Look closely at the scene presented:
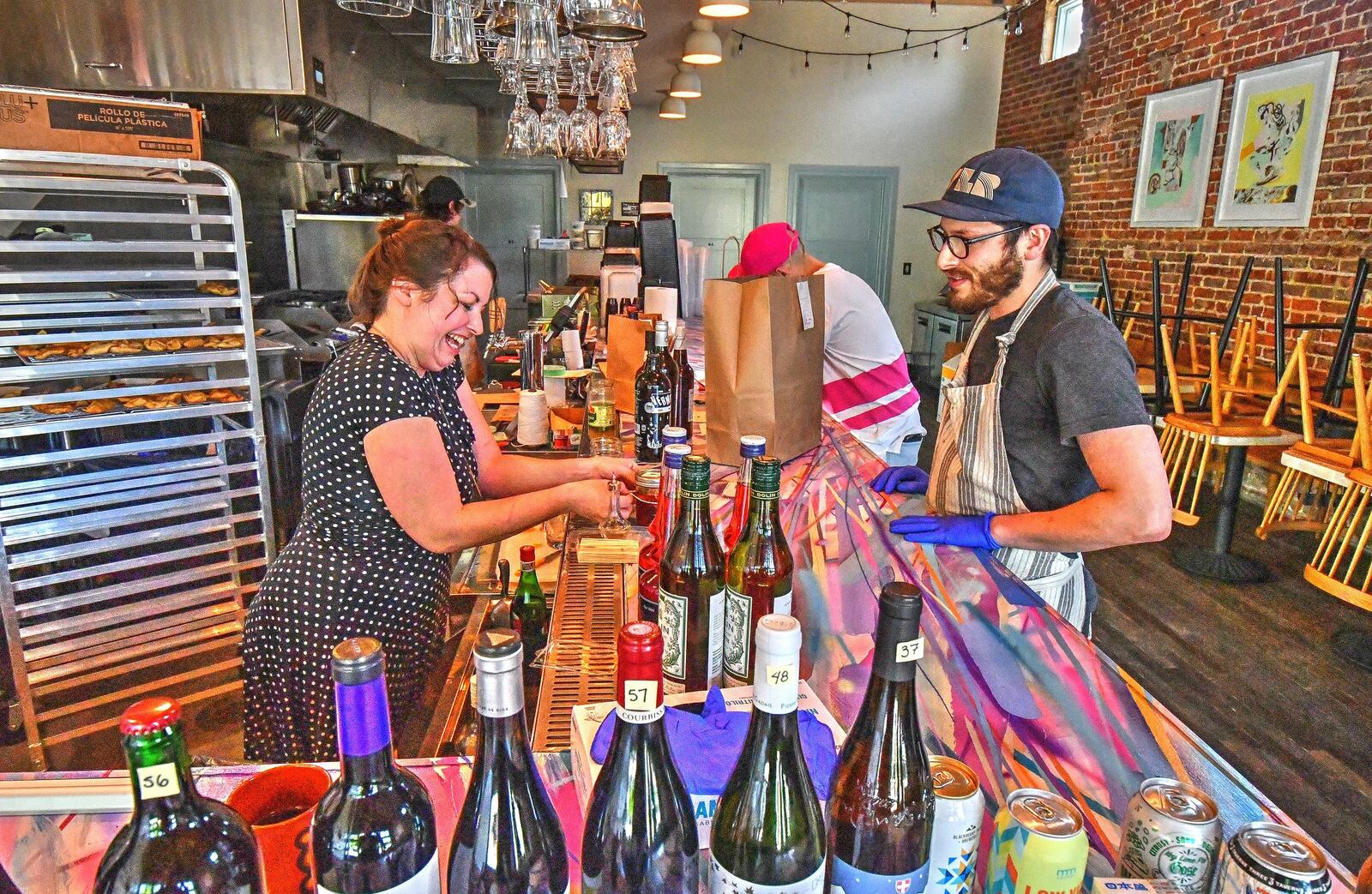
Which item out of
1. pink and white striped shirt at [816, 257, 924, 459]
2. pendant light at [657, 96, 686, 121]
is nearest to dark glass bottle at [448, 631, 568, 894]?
pink and white striped shirt at [816, 257, 924, 459]

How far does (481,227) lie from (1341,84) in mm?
8054

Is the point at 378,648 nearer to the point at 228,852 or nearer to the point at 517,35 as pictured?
the point at 228,852

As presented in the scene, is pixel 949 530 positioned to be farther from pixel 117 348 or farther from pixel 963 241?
pixel 117 348

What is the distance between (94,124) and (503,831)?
2.66m

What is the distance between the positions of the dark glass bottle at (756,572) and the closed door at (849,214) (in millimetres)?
8967

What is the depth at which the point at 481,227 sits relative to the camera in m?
9.74

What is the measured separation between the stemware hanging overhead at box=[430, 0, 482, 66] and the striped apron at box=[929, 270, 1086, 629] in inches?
53.8

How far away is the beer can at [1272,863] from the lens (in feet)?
1.63

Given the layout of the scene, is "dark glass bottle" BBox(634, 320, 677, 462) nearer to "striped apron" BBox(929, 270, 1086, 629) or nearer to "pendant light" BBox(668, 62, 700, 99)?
"striped apron" BBox(929, 270, 1086, 629)

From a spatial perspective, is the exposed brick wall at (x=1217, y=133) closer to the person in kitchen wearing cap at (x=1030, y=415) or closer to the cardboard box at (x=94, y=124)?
the person in kitchen wearing cap at (x=1030, y=415)

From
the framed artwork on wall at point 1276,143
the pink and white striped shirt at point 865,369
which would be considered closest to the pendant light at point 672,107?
the framed artwork on wall at point 1276,143

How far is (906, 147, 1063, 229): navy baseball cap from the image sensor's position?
169 centimetres

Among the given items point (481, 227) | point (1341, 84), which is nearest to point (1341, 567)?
point (1341, 84)

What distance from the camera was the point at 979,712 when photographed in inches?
37.4
